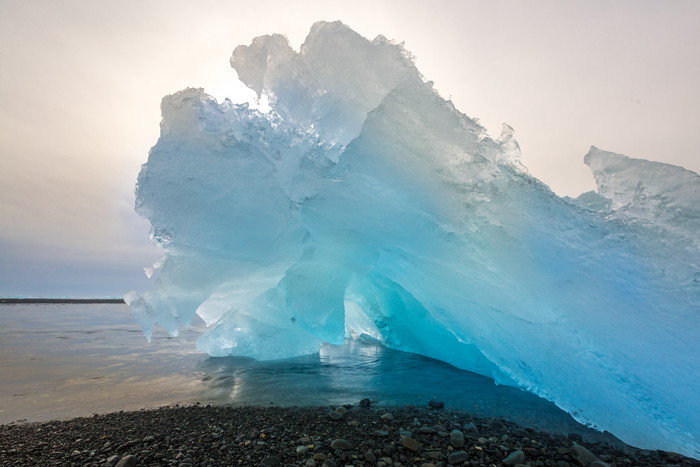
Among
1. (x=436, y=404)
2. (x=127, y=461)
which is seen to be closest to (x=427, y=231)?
(x=436, y=404)

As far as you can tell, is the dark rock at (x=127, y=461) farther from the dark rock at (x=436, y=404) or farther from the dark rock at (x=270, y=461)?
the dark rock at (x=436, y=404)

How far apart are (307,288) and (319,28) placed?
4435 mm

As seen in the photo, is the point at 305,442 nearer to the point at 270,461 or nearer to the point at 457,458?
the point at 270,461

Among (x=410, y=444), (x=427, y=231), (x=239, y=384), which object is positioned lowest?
(x=239, y=384)

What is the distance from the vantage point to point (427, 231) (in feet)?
17.6

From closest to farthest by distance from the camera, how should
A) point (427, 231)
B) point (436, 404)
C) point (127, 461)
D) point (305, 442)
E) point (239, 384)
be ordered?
point (127, 461), point (305, 442), point (436, 404), point (427, 231), point (239, 384)

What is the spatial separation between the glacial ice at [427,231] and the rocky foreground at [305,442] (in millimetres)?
1102

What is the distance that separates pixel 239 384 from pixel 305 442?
298cm

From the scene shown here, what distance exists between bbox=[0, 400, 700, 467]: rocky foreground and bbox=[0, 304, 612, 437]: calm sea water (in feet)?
1.84

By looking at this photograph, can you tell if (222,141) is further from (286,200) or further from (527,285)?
(527,285)

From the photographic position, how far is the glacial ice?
3965 mm

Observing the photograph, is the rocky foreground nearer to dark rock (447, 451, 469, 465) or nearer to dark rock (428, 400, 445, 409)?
dark rock (447, 451, 469, 465)

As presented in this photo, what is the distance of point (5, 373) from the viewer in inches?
257

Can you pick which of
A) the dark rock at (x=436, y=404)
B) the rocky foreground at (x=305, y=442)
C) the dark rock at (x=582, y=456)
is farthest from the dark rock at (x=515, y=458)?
the dark rock at (x=436, y=404)
